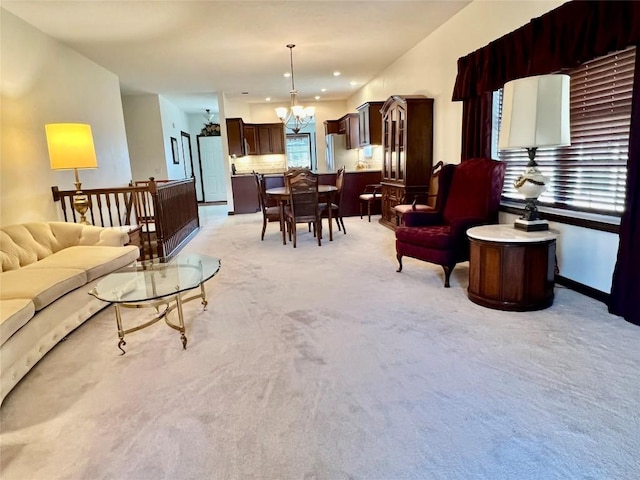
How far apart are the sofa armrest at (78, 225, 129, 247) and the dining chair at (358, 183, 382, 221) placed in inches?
170

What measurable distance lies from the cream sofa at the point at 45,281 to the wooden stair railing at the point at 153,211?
70 cm

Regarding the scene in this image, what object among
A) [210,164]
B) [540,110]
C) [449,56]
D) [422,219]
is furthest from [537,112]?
[210,164]

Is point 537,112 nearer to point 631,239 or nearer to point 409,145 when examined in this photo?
point 631,239

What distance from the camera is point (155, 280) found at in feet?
8.70

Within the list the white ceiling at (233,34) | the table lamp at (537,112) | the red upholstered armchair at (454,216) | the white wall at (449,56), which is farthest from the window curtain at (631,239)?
the white ceiling at (233,34)

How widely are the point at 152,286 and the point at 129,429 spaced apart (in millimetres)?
1002

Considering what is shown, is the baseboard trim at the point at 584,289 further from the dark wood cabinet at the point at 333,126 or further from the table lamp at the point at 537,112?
the dark wood cabinet at the point at 333,126

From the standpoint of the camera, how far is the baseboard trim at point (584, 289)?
285cm

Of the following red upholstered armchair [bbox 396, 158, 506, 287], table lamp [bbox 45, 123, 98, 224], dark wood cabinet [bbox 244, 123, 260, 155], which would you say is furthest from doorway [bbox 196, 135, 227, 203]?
red upholstered armchair [bbox 396, 158, 506, 287]

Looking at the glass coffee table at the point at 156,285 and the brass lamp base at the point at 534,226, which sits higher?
the brass lamp base at the point at 534,226

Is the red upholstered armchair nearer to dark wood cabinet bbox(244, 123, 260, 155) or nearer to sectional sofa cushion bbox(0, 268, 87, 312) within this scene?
sectional sofa cushion bbox(0, 268, 87, 312)

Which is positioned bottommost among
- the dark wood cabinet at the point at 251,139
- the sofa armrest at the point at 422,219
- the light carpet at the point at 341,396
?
the light carpet at the point at 341,396

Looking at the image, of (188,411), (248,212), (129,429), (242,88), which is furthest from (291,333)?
(242,88)

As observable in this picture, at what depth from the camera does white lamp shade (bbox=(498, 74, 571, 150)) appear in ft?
8.49
